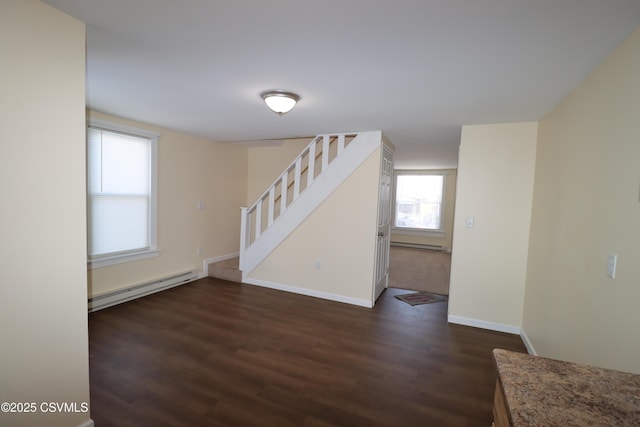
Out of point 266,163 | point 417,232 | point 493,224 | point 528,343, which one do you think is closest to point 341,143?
point 493,224

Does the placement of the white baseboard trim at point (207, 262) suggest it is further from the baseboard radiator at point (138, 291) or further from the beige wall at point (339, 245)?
the beige wall at point (339, 245)

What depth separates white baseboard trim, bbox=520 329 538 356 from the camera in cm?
260

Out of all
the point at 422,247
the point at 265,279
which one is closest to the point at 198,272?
the point at 265,279

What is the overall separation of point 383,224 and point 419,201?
4415mm

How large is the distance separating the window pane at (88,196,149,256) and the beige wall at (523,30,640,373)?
4536 millimetres

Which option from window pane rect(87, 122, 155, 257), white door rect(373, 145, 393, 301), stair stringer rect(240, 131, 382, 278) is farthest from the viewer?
white door rect(373, 145, 393, 301)

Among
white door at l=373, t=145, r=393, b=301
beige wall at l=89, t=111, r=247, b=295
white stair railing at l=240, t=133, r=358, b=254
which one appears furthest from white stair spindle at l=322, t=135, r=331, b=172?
beige wall at l=89, t=111, r=247, b=295

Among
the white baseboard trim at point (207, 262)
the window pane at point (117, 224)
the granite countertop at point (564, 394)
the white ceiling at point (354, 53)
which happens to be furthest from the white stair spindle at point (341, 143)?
the granite countertop at point (564, 394)

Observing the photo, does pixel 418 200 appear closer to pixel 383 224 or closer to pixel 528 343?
pixel 383 224

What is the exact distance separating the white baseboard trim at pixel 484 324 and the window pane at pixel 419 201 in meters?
4.86

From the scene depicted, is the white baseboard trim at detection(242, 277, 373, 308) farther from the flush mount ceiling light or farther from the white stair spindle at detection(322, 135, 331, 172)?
the flush mount ceiling light

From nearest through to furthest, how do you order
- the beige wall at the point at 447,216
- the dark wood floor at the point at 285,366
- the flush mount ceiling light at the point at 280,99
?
the dark wood floor at the point at 285,366 < the flush mount ceiling light at the point at 280,99 < the beige wall at the point at 447,216

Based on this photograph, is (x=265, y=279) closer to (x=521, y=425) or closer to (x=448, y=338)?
(x=448, y=338)

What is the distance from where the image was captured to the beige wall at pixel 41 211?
1267 millimetres
